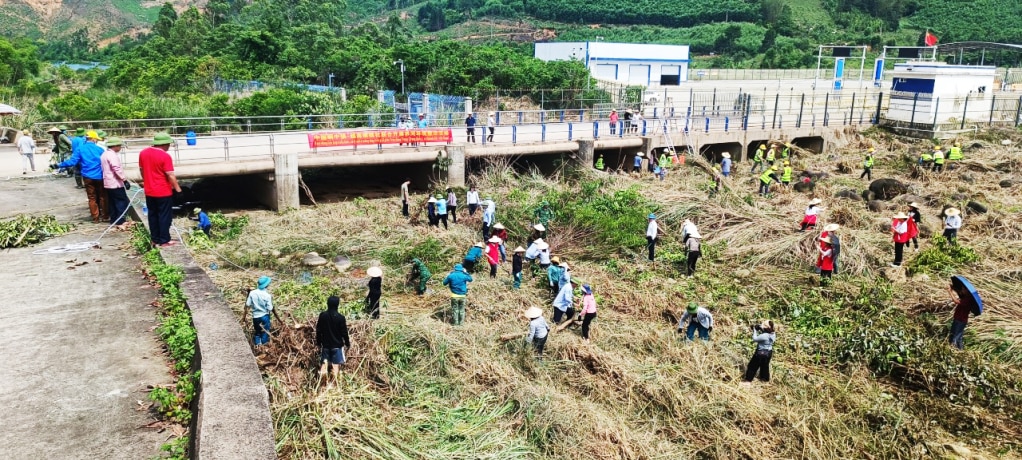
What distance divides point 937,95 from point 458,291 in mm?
29160

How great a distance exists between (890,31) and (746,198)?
96.1m

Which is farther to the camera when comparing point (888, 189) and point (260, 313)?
point (888, 189)

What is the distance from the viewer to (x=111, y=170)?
10.5 metres

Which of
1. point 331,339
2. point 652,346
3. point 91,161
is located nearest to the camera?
point 331,339

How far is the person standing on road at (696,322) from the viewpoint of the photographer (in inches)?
445

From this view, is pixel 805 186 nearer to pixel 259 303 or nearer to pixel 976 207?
pixel 976 207

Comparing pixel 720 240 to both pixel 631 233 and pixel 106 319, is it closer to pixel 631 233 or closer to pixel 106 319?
pixel 631 233

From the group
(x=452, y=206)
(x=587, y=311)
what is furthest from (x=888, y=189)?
(x=587, y=311)

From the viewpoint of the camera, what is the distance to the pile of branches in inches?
376

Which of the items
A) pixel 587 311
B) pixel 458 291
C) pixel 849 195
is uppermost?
pixel 849 195

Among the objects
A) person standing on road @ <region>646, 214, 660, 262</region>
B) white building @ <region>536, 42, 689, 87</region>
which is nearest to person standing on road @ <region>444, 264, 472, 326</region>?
person standing on road @ <region>646, 214, 660, 262</region>

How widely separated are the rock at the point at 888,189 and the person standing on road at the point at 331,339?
1916 centimetres

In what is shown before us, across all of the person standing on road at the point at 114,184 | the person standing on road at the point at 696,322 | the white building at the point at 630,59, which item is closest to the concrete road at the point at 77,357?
the person standing on road at the point at 114,184

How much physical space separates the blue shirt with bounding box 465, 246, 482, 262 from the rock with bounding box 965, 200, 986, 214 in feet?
→ 43.9
